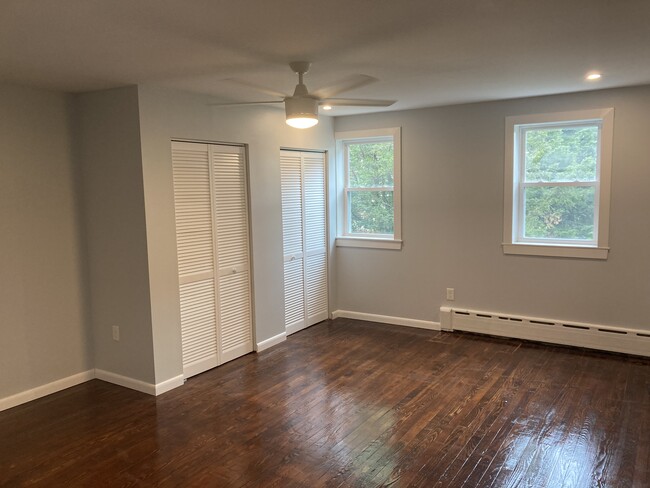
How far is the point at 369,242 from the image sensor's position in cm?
564

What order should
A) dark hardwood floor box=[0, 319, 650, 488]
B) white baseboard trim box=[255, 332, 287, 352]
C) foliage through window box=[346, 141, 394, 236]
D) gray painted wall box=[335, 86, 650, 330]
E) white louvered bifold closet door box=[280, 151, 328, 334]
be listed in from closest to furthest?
dark hardwood floor box=[0, 319, 650, 488] < gray painted wall box=[335, 86, 650, 330] < white baseboard trim box=[255, 332, 287, 352] < white louvered bifold closet door box=[280, 151, 328, 334] < foliage through window box=[346, 141, 394, 236]

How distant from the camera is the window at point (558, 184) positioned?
175 inches

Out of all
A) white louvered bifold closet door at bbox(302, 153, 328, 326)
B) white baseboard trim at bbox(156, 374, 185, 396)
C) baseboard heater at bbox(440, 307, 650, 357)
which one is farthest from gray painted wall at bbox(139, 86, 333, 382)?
baseboard heater at bbox(440, 307, 650, 357)

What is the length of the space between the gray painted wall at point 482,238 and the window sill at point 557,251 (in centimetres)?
6

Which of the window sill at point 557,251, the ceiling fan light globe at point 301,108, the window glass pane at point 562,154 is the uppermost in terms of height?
the ceiling fan light globe at point 301,108

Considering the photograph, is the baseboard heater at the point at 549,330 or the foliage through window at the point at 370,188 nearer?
the baseboard heater at the point at 549,330

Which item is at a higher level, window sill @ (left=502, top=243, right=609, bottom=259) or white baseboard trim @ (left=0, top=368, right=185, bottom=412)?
window sill @ (left=502, top=243, right=609, bottom=259)

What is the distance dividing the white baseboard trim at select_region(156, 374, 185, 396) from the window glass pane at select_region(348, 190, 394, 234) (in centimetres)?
271

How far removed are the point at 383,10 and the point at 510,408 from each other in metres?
2.72

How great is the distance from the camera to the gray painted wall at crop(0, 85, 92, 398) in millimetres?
3596

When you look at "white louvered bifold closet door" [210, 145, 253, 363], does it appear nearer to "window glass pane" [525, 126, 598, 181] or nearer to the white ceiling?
the white ceiling

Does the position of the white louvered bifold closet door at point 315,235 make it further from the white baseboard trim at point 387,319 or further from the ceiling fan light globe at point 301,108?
the ceiling fan light globe at point 301,108

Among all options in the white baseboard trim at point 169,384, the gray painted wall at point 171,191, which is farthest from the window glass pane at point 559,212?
the white baseboard trim at point 169,384

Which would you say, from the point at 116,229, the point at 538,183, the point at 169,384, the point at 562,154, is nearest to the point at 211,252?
the point at 116,229
